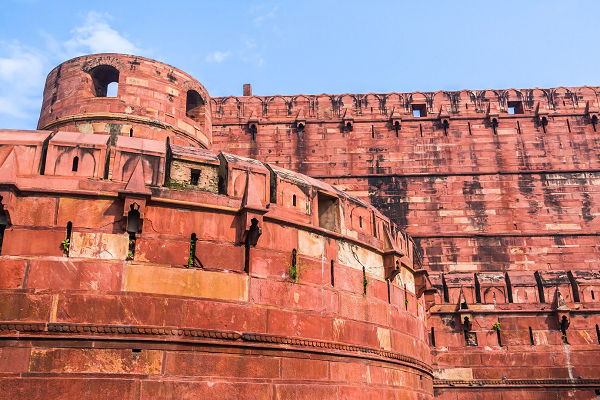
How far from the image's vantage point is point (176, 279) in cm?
916

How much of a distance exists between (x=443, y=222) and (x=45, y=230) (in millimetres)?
16175

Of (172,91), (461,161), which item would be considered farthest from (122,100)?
(461,161)

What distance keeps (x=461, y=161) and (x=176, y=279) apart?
1646 cm

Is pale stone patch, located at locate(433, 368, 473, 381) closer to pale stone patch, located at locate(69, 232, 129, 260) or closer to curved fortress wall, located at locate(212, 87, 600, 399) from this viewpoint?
curved fortress wall, located at locate(212, 87, 600, 399)

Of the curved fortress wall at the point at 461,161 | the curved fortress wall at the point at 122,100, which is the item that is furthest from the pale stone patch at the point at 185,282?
the curved fortress wall at the point at 461,161

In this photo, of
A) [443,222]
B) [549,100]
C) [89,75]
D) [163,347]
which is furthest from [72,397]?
[549,100]

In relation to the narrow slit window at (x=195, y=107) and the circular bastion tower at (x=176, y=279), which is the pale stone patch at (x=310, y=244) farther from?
the narrow slit window at (x=195, y=107)

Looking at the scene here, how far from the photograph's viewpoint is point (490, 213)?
2244 centimetres

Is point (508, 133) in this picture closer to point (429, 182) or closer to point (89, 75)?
point (429, 182)

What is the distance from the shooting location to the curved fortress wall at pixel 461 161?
21844mm

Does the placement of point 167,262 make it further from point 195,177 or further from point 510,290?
point 510,290

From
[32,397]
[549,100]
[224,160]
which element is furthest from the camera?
[549,100]

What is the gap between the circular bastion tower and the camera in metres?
8.38

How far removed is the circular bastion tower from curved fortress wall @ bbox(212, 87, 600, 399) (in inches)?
358
